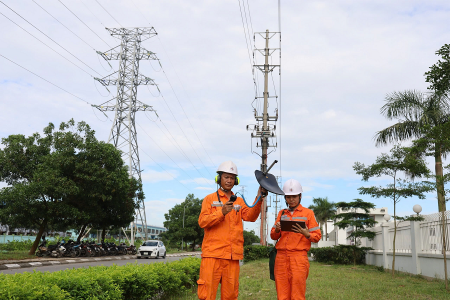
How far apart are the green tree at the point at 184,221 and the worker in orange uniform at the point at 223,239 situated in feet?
189

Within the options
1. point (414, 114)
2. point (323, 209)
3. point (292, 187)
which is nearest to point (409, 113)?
point (414, 114)

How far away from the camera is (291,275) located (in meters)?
4.99

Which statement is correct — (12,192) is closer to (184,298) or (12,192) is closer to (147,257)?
(147,257)

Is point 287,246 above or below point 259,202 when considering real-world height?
below

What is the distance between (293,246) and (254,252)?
21.0 m

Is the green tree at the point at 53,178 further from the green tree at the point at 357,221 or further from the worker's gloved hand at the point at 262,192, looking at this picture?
the worker's gloved hand at the point at 262,192

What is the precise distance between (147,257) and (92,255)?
4022 mm

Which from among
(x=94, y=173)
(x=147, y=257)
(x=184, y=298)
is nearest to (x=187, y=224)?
(x=147, y=257)

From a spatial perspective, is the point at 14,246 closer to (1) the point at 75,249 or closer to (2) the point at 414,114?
(1) the point at 75,249

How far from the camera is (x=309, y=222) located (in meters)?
5.24

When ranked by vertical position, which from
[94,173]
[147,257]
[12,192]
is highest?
[94,173]

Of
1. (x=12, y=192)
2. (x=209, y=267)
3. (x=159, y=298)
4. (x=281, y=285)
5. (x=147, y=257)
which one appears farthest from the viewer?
(x=147, y=257)

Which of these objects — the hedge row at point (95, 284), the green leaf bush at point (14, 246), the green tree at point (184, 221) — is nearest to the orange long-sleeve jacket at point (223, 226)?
the hedge row at point (95, 284)

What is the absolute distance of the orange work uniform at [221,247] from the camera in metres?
4.36
